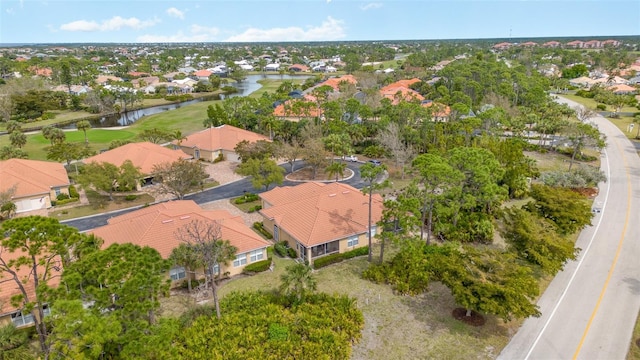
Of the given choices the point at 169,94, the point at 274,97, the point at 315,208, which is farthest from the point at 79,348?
the point at 169,94

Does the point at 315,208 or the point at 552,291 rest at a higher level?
the point at 315,208

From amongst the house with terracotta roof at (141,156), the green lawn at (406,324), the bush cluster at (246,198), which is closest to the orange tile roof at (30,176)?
the house with terracotta roof at (141,156)

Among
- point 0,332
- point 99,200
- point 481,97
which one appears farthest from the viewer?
point 481,97

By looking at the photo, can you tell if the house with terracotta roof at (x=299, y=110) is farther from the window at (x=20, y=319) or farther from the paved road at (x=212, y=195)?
the window at (x=20, y=319)

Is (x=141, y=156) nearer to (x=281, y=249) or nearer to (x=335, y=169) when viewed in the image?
(x=335, y=169)

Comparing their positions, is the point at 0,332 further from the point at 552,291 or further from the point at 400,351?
the point at 552,291

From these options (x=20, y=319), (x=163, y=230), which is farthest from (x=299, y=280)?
(x=20, y=319)

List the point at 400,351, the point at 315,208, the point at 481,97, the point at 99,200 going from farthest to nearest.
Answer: the point at 481,97, the point at 99,200, the point at 315,208, the point at 400,351
